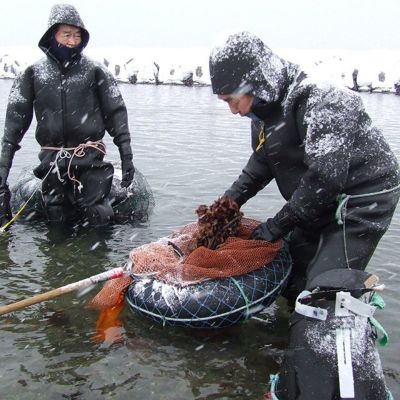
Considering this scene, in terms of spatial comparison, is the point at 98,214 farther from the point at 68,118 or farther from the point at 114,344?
the point at 114,344

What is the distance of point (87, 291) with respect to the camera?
521 centimetres

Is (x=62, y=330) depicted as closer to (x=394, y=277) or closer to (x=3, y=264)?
(x=3, y=264)

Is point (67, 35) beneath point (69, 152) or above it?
above

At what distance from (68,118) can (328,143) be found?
389cm

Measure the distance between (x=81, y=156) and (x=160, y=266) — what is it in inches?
105

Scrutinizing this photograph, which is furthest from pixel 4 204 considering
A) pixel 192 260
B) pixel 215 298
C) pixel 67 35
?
pixel 215 298

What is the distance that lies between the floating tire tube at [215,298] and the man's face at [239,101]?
1253 mm

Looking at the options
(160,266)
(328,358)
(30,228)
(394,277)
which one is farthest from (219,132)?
(328,358)

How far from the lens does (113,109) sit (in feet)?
21.6

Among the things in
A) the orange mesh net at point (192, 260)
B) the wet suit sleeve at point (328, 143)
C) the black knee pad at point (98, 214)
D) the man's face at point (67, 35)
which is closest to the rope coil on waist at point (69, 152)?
the black knee pad at point (98, 214)

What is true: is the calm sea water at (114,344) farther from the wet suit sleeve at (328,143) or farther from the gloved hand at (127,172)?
the wet suit sleeve at (328,143)

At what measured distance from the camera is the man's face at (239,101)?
3605 mm

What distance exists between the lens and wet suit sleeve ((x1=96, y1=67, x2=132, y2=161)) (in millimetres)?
6516

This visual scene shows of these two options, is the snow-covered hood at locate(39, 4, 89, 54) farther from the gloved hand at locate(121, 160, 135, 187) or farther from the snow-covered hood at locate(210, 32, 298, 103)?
the snow-covered hood at locate(210, 32, 298, 103)
